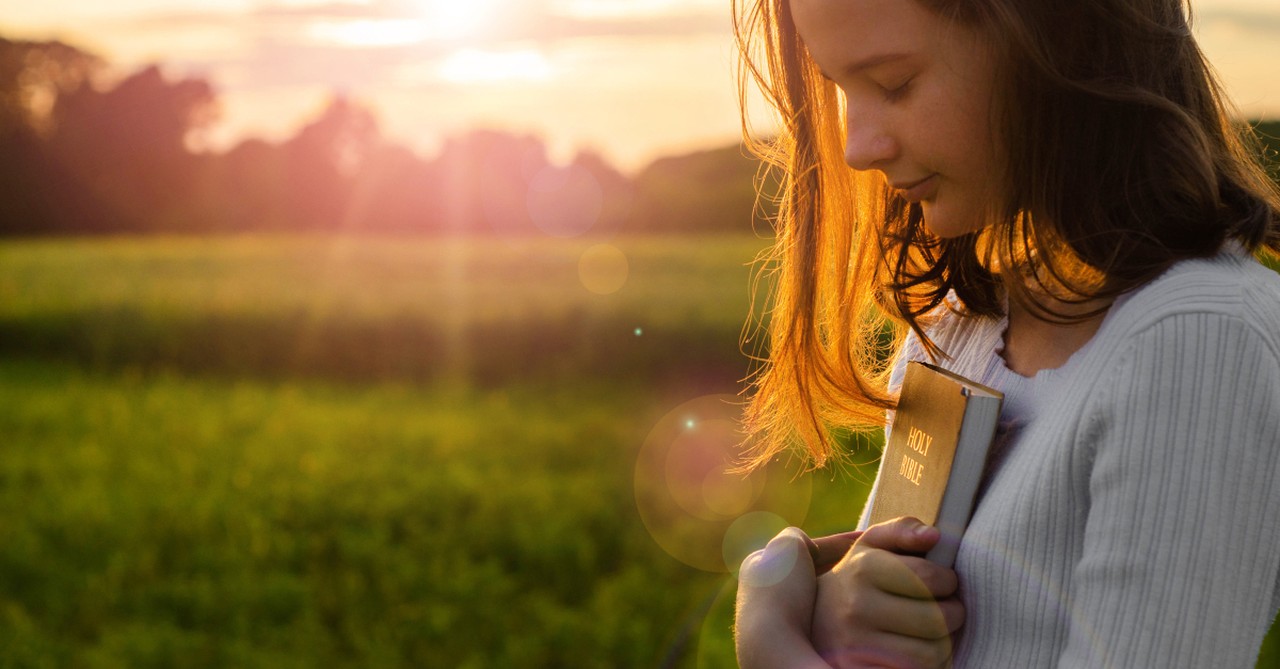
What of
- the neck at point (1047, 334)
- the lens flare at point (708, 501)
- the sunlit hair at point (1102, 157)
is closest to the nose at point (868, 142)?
the sunlit hair at point (1102, 157)

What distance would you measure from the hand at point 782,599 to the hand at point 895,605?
4 cm

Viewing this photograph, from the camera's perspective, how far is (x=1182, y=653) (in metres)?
0.73

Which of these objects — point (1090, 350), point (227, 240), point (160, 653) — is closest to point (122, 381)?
point (227, 240)

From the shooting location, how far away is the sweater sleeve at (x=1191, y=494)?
2.34 feet

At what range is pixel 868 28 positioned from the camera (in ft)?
2.98

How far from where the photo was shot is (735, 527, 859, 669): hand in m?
0.96

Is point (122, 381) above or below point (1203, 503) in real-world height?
below

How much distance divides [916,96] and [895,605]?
0.49m

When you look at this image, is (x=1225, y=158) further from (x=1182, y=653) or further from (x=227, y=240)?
(x=227, y=240)

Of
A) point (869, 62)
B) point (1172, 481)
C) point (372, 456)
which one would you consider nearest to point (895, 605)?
point (1172, 481)

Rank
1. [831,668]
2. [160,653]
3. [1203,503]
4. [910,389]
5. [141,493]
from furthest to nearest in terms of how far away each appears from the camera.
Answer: [141,493] → [160,653] → [910,389] → [831,668] → [1203,503]

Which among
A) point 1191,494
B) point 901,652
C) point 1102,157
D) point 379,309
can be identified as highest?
point 1102,157

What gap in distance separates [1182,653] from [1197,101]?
542 millimetres

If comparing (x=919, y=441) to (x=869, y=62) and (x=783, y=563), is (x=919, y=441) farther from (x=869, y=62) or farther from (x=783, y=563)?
(x=869, y=62)
